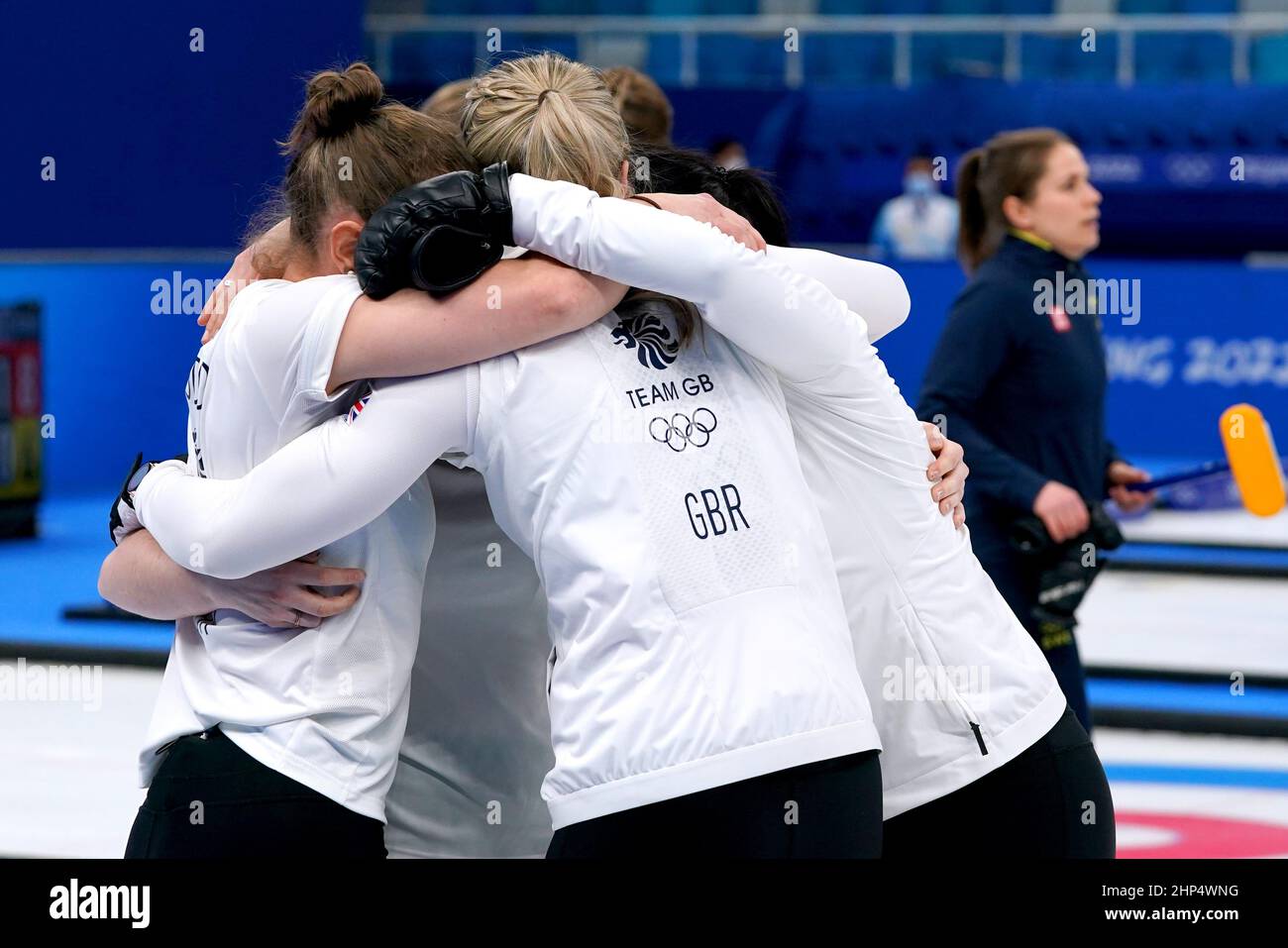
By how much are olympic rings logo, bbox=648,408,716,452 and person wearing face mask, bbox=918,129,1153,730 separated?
1.83 metres

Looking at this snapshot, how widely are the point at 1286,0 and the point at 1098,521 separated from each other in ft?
37.6

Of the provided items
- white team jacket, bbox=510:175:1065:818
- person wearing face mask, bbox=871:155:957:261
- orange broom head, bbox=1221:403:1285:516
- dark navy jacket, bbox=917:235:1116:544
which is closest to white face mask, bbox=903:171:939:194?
person wearing face mask, bbox=871:155:957:261

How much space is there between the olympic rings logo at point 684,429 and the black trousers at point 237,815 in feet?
1.70

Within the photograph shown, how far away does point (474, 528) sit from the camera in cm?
192

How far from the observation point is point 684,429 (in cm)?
165

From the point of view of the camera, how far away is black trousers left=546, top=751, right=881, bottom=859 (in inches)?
62.6

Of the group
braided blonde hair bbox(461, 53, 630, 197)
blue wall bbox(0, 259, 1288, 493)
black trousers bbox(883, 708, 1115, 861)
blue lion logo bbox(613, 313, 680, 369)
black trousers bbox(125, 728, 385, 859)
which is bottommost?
blue wall bbox(0, 259, 1288, 493)

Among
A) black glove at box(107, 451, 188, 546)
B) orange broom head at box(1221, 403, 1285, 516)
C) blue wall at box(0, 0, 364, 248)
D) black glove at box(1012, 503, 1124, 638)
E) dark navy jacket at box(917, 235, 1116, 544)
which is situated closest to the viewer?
black glove at box(107, 451, 188, 546)

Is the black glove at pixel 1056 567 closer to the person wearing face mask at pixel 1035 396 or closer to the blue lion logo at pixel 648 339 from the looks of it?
the person wearing face mask at pixel 1035 396

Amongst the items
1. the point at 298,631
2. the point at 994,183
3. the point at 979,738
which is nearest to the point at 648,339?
the point at 298,631

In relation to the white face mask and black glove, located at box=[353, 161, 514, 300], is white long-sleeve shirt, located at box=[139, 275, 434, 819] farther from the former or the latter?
the white face mask

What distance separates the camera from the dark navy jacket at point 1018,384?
3547 mm

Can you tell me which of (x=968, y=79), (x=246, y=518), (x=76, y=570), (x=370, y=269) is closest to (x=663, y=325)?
(x=370, y=269)
